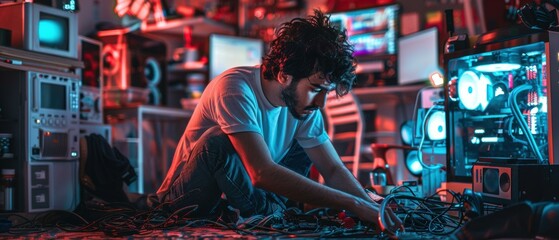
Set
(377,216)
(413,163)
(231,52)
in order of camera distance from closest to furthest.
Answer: (377,216) < (413,163) < (231,52)

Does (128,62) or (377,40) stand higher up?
(377,40)

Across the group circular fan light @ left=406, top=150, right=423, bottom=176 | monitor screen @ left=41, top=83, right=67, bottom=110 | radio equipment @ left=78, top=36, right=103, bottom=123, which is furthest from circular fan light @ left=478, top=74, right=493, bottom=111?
radio equipment @ left=78, top=36, right=103, bottom=123

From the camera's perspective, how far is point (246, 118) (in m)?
2.14

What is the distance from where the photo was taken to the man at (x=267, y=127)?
211cm

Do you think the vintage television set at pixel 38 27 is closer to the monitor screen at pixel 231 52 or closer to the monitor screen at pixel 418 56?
the monitor screen at pixel 231 52

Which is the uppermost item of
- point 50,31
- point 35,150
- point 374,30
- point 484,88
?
point 374,30

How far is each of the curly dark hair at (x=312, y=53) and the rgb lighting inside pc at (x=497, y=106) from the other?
615 millimetres

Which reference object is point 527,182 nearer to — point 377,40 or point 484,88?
point 484,88

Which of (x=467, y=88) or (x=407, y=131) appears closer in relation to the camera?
(x=467, y=88)

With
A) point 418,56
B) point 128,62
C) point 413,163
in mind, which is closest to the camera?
point 413,163

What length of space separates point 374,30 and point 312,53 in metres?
3.34

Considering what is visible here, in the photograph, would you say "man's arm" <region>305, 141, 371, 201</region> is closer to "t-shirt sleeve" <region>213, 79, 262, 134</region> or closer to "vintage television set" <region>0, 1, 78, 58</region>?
"t-shirt sleeve" <region>213, 79, 262, 134</region>

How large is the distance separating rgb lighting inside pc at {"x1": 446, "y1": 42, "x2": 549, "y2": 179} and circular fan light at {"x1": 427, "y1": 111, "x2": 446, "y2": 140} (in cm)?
14

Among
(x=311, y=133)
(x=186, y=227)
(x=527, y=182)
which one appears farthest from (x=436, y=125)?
(x=186, y=227)
